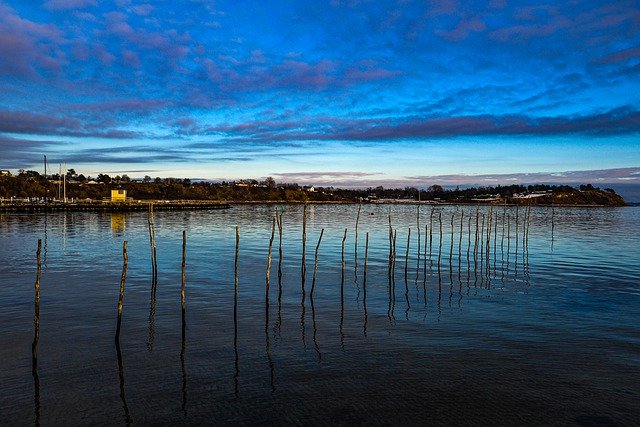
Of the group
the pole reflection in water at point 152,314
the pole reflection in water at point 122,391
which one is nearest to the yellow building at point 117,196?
the pole reflection in water at point 152,314

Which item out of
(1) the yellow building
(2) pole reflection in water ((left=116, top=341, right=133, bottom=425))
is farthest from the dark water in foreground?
(1) the yellow building

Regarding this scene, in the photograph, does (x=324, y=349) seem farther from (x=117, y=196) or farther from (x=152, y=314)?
(x=117, y=196)

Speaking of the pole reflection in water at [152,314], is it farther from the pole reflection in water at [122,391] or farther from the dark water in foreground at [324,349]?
the pole reflection in water at [122,391]

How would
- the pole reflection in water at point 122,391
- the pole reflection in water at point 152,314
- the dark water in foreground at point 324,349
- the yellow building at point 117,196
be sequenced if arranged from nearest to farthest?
the pole reflection in water at point 122,391
the dark water in foreground at point 324,349
the pole reflection in water at point 152,314
the yellow building at point 117,196

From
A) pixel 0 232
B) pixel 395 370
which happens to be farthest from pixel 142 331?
pixel 0 232

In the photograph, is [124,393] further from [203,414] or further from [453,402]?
[453,402]

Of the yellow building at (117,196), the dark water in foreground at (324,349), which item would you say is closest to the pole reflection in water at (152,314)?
the dark water in foreground at (324,349)

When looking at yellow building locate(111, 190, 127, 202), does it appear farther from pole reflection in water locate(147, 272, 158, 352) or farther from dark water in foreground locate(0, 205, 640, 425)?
pole reflection in water locate(147, 272, 158, 352)

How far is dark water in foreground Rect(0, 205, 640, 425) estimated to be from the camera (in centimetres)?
1135

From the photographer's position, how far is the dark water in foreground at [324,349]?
11.4 meters

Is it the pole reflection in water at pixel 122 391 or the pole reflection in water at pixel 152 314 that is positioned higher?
the pole reflection in water at pixel 152 314

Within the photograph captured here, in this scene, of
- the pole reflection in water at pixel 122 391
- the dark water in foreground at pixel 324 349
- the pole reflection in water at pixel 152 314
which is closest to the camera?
the pole reflection in water at pixel 122 391

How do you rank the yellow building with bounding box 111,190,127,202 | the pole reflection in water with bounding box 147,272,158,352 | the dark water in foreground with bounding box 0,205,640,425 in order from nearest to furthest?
1. the dark water in foreground with bounding box 0,205,640,425
2. the pole reflection in water with bounding box 147,272,158,352
3. the yellow building with bounding box 111,190,127,202

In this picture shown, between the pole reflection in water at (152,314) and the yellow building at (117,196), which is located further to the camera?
the yellow building at (117,196)
